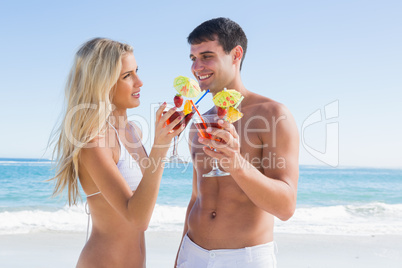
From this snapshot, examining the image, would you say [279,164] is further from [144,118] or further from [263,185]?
[144,118]

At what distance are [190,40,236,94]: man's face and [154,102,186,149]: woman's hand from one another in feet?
2.22

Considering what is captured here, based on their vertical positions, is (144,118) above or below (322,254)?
above

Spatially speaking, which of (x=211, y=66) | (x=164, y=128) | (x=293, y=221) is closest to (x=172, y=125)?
(x=164, y=128)

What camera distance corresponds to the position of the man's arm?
204 cm

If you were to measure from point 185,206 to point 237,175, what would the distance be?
14235 mm

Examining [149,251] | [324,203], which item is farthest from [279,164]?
[324,203]

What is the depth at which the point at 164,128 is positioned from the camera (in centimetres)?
244

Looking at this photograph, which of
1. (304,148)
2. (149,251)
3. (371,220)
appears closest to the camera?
(149,251)

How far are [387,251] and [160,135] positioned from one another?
7.10 metres

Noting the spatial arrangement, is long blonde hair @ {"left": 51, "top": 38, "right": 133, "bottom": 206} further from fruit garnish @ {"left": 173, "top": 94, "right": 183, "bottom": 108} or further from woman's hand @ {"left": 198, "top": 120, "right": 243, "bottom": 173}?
woman's hand @ {"left": 198, "top": 120, "right": 243, "bottom": 173}

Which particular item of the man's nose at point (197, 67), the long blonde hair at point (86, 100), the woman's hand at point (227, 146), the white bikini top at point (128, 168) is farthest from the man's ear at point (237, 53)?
the woman's hand at point (227, 146)

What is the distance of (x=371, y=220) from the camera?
13.1m

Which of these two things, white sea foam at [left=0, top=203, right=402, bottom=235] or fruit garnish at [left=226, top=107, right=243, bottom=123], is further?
white sea foam at [left=0, top=203, right=402, bottom=235]

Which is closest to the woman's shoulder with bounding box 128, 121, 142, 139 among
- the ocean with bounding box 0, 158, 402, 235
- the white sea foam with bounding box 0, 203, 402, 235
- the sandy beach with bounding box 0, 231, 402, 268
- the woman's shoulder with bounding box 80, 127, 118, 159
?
the woman's shoulder with bounding box 80, 127, 118, 159
